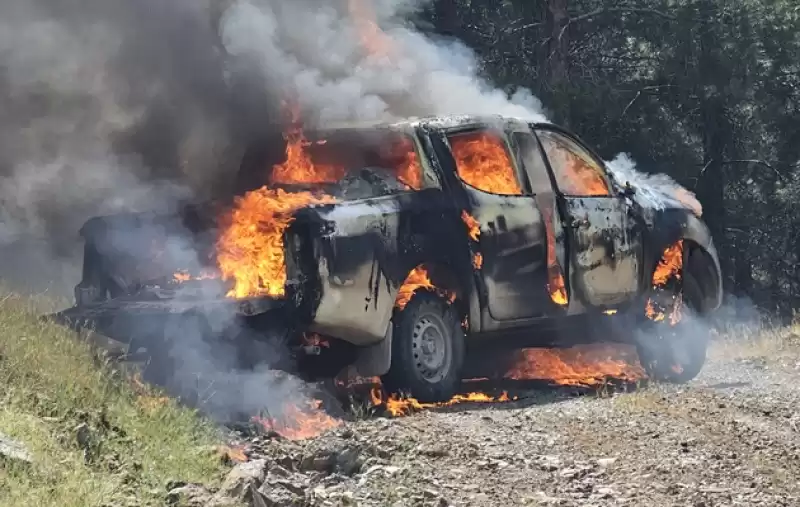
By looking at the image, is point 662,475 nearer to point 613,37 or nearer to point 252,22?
point 252,22

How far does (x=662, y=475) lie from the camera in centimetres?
662

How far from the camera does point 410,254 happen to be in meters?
8.34

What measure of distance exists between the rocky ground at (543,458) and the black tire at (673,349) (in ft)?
6.01

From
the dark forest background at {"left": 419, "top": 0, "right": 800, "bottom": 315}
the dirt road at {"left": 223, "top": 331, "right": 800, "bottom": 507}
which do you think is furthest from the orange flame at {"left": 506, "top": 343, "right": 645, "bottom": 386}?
the dark forest background at {"left": 419, "top": 0, "right": 800, "bottom": 315}

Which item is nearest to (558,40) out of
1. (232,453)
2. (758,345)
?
(758,345)

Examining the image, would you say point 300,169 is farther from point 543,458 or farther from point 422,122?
point 543,458

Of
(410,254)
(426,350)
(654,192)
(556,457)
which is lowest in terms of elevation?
(556,457)

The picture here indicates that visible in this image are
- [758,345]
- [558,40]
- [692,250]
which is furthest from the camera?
[558,40]

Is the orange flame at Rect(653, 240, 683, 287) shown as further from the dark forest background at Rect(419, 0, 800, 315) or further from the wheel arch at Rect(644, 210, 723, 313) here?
the dark forest background at Rect(419, 0, 800, 315)

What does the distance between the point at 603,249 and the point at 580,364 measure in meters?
1.46

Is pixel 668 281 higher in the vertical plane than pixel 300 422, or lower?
higher

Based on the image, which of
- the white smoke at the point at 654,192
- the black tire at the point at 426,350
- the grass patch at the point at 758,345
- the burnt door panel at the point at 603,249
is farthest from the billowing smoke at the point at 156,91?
the grass patch at the point at 758,345

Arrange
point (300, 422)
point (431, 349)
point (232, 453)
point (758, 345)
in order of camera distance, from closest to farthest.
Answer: point (232, 453)
point (300, 422)
point (431, 349)
point (758, 345)

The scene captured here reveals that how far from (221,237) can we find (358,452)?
2071mm
